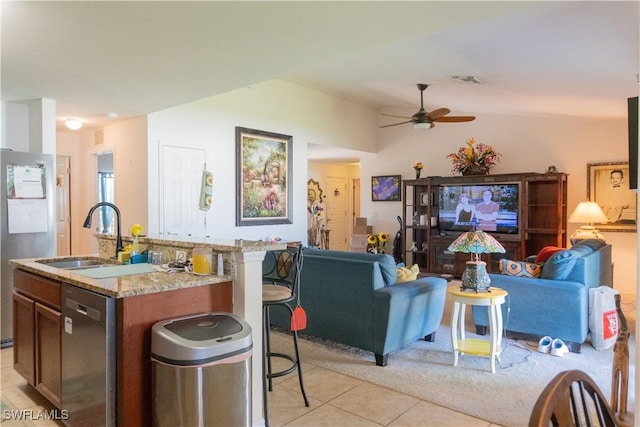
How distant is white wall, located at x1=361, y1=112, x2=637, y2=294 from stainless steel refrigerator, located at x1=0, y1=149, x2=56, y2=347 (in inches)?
248

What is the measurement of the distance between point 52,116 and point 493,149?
6.63 metres

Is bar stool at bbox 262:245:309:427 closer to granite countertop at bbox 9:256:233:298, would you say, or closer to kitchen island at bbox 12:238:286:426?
kitchen island at bbox 12:238:286:426

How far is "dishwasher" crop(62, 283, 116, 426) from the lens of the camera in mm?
1857

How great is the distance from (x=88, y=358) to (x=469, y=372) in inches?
101

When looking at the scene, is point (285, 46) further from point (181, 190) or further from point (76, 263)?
point (181, 190)

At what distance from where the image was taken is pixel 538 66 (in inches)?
156

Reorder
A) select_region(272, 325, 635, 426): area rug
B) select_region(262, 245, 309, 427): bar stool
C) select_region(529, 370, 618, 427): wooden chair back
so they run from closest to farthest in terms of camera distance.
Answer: select_region(529, 370, 618, 427): wooden chair back, select_region(262, 245, 309, 427): bar stool, select_region(272, 325, 635, 426): area rug

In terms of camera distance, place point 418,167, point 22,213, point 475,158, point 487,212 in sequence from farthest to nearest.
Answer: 1. point 418,167
2. point 475,158
3. point 487,212
4. point 22,213

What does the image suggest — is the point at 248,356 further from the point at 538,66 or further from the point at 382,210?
the point at 382,210

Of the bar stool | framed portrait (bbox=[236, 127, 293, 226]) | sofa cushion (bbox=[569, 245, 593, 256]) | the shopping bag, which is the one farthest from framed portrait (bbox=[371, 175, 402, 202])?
the bar stool

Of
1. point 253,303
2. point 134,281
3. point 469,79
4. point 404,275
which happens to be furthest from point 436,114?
point 134,281

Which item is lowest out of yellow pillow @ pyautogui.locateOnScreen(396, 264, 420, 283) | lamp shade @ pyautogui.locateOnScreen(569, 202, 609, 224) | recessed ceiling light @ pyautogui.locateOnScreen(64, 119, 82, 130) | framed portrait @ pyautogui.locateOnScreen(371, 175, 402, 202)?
yellow pillow @ pyautogui.locateOnScreen(396, 264, 420, 283)

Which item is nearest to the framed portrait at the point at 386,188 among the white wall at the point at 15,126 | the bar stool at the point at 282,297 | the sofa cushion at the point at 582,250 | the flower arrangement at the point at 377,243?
the flower arrangement at the point at 377,243

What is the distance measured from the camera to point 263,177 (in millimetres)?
6555
